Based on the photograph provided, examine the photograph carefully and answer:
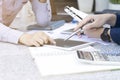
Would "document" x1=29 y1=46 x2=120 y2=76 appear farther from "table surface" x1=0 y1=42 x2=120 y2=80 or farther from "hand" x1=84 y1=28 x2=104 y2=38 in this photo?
"hand" x1=84 y1=28 x2=104 y2=38

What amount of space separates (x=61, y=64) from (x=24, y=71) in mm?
119

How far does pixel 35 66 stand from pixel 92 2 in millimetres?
1363

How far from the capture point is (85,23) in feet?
3.64

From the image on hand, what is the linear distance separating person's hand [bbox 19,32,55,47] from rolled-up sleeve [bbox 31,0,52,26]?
42 cm

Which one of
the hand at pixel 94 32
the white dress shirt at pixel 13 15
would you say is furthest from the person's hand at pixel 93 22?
the white dress shirt at pixel 13 15

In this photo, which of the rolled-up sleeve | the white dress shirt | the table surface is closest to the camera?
the table surface

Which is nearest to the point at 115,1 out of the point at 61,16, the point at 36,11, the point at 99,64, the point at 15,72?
the point at 61,16

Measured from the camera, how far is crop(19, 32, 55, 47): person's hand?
99 cm

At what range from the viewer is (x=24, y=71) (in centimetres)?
73

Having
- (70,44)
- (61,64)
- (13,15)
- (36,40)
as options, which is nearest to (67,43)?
(70,44)

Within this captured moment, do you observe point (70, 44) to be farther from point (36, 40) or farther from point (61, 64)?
point (61, 64)

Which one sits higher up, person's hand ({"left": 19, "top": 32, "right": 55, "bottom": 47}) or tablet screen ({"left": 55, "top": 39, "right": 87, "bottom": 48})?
person's hand ({"left": 19, "top": 32, "right": 55, "bottom": 47})

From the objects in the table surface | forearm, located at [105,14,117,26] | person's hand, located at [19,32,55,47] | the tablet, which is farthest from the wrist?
the table surface

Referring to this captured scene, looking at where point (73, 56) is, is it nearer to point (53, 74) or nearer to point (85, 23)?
point (53, 74)
